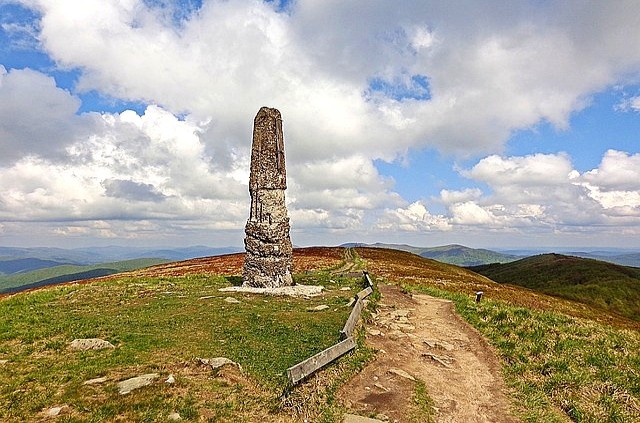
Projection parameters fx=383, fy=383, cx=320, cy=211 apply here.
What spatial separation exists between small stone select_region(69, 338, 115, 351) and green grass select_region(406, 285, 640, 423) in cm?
1684

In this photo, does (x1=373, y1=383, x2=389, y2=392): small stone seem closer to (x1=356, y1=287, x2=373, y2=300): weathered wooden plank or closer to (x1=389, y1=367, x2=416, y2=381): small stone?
(x1=389, y1=367, x2=416, y2=381): small stone

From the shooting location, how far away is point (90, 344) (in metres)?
17.1

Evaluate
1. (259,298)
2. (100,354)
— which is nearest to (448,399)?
(100,354)

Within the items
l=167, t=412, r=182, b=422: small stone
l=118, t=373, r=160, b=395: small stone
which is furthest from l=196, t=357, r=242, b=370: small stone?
l=167, t=412, r=182, b=422: small stone

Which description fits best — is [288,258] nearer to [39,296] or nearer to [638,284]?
[39,296]

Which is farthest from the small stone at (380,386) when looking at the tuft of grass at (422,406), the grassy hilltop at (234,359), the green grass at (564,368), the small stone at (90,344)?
the small stone at (90,344)

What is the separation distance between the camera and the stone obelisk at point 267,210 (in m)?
33.2

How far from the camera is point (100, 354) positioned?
16031 millimetres

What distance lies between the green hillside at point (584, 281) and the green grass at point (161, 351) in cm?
8862

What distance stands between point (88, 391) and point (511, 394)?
15.0m

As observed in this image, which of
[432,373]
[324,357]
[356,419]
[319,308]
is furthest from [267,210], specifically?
[356,419]

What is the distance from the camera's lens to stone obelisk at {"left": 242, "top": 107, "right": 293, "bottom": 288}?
109 feet

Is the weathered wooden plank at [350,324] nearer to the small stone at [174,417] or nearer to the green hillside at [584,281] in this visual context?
the small stone at [174,417]

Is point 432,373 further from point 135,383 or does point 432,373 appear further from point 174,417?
point 135,383
